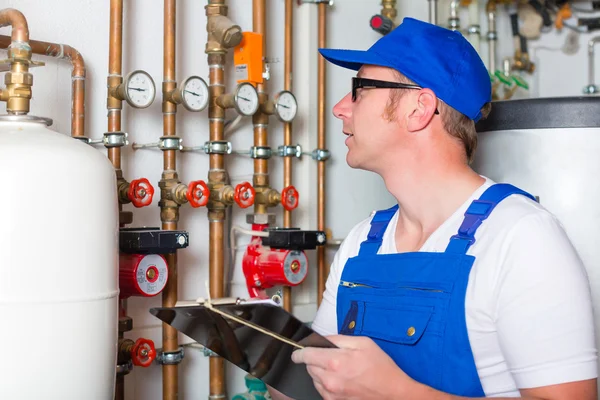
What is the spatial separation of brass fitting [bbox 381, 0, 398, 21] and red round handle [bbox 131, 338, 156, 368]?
1157mm

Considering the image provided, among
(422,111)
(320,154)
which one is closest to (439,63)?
(422,111)

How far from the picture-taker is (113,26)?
1585 millimetres

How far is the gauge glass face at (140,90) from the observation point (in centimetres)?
156

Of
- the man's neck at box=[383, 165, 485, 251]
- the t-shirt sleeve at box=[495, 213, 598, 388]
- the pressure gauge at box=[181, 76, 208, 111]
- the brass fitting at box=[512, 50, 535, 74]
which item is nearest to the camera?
the t-shirt sleeve at box=[495, 213, 598, 388]

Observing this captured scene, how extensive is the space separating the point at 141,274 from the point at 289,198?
0.48 meters

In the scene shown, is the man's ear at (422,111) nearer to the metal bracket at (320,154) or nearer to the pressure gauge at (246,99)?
the pressure gauge at (246,99)

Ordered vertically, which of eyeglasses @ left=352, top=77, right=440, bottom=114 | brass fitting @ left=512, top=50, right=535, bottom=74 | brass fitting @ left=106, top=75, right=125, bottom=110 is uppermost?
brass fitting @ left=512, top=50, right=535, bottom=74

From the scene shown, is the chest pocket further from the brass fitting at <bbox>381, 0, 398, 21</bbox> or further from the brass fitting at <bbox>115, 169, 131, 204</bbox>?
the brass fitting at <bbox>381, 0, 398, 21</bbox>

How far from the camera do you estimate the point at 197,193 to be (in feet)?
5.32

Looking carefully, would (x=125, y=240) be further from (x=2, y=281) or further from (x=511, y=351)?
(x=511, y=351)

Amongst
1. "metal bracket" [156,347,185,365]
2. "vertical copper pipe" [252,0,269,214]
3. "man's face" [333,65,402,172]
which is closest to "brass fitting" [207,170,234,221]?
"vertical copper pipe" [252,0,269,214]

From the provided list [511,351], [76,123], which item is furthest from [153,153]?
[511,351]

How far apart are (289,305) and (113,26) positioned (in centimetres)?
82

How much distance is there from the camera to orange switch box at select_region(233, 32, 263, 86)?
1.80 metres
